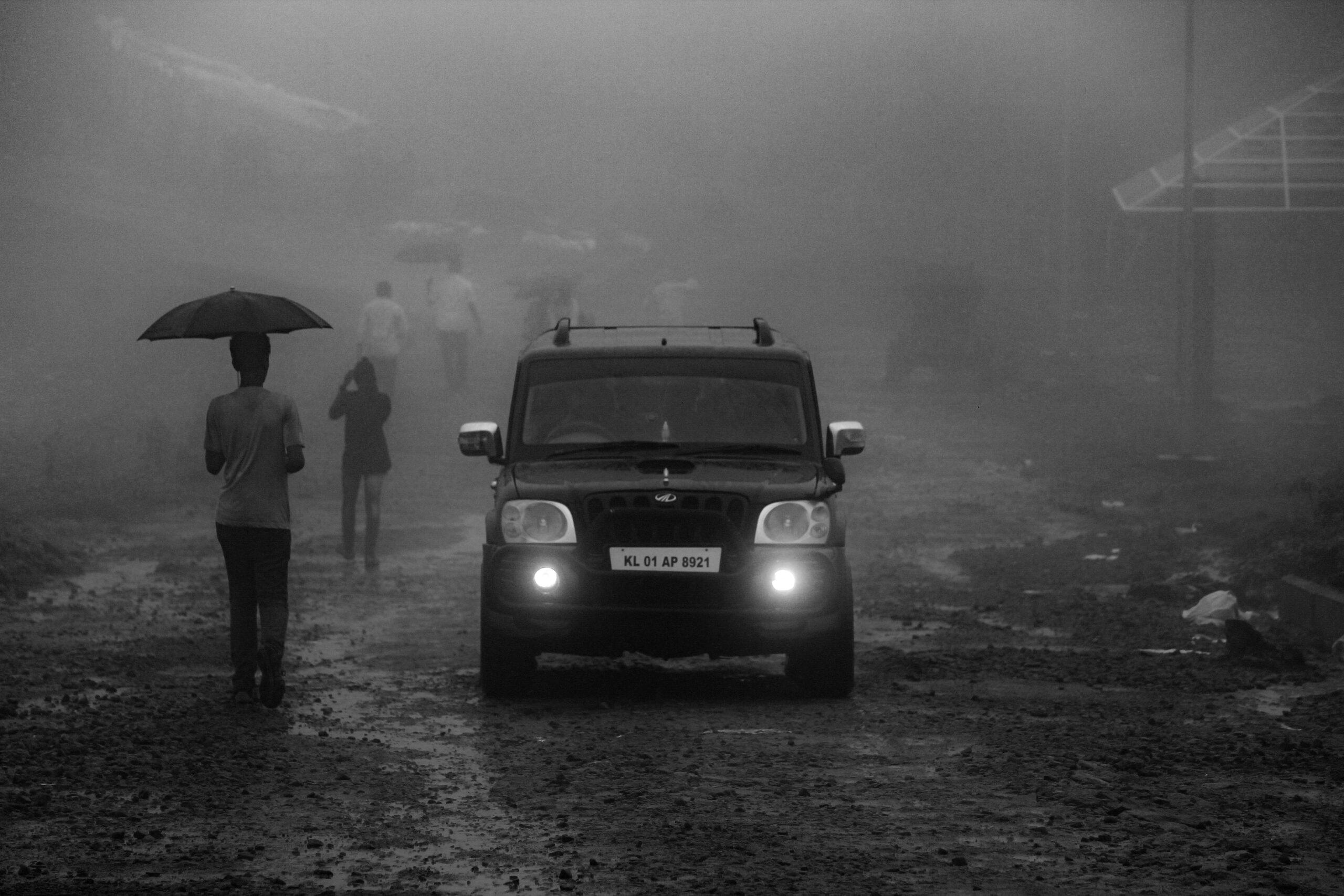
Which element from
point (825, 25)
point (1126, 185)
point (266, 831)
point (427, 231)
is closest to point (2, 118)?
point (427, 231)

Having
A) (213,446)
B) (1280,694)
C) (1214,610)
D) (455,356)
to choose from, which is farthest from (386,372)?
(1280,694)

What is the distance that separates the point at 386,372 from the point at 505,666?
609 inches

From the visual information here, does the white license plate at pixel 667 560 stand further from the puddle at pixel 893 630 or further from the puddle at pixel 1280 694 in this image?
the puddle at pixel 893 630

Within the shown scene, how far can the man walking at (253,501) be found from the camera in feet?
32.4

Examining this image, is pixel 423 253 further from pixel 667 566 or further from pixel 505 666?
pixel 667 566

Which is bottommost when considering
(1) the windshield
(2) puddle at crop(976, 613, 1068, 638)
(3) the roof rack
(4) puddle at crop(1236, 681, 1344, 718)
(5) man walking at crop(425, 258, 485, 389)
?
(4) puddle at crop(1236, 681, 1344, 718)

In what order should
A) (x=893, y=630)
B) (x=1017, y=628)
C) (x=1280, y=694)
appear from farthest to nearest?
(x=1017, y=628) < (x=893, y=630) < (x=1280, y=694)

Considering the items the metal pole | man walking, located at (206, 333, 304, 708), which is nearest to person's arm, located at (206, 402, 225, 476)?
man walking, located at (206, 333, 304, 708)

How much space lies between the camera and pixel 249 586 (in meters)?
10.1

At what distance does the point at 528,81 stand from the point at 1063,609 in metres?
63.2

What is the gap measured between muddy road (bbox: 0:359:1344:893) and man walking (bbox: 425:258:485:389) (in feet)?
47.8

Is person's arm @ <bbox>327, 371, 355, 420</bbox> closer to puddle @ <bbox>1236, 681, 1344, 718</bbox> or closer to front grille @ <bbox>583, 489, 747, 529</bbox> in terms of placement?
front grille @ <bbox>583, 489, 747, 529</bbox>

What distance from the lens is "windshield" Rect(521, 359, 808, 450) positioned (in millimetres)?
10859

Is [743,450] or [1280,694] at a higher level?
[743,450]
